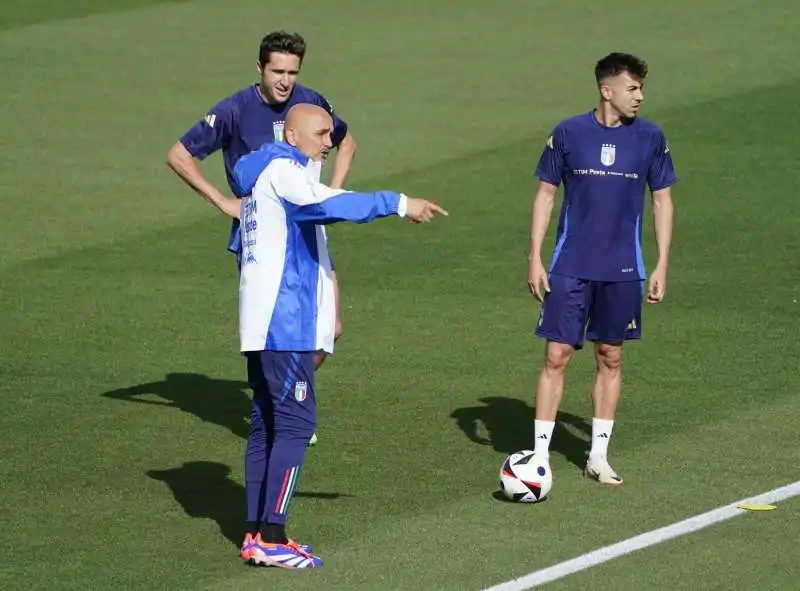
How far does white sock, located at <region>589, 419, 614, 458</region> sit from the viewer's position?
35.4 ft

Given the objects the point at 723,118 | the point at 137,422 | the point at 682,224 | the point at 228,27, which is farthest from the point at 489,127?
the point at 137,422

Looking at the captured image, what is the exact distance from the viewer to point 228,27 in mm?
29297

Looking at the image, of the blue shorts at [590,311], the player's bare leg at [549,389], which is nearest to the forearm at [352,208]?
the blue shorts at [590,311]

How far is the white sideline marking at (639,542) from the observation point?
351 inches

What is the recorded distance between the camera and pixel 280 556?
909 cm

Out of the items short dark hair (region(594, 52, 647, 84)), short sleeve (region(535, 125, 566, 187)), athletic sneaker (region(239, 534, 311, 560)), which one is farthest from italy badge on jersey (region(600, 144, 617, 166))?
athletic sneaker (region(239, 534, 311, 560))

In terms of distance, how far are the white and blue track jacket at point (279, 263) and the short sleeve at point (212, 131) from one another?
2.59 metres

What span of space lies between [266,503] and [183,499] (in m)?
1.36

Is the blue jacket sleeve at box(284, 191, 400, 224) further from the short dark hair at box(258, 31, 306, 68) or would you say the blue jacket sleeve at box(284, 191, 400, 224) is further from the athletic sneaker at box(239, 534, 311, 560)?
the short dark hair at box(258, 31, 306, 68)

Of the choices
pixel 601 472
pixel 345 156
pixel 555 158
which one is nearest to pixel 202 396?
pixel 345 156

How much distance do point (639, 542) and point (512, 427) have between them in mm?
2612

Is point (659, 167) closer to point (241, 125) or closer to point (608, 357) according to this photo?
point (608, 357)

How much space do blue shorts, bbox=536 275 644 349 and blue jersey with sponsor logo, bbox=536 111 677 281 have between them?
8 centimetres

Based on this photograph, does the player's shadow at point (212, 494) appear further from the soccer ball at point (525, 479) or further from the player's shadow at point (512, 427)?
the player's shadow at point (512, 427)
